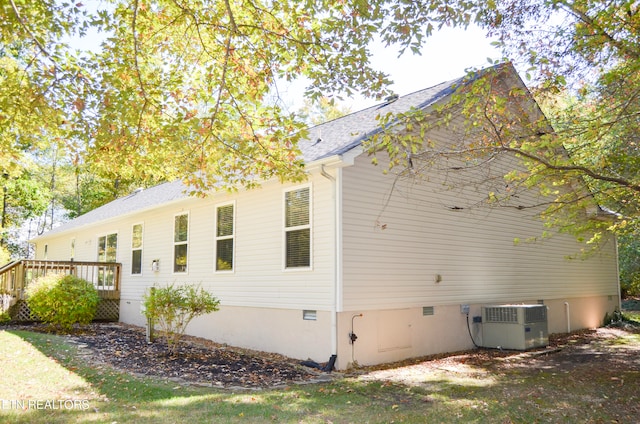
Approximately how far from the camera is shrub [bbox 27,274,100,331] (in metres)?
12.0

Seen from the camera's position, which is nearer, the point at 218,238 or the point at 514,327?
the point at 514,327

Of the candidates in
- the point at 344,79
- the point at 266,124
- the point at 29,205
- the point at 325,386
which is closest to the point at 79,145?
the point at 266,124

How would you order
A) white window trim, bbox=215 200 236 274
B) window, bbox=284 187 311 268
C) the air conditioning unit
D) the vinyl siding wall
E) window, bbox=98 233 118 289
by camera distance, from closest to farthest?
1. the vinyl siding wall
2. window, bbox=284 187 311 268
3. the air conditioning unit
4. white window trim, bbox=215 200 236 274
5. window, bbox=98 233 118 289

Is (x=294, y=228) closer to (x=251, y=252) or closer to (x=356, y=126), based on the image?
(x=251, y=252)

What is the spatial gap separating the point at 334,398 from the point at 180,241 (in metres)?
7.77

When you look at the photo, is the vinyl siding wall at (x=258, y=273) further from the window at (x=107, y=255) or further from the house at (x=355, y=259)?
the window at (x=107, y=255)

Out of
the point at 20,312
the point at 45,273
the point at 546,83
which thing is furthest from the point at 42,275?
the point at 546,83

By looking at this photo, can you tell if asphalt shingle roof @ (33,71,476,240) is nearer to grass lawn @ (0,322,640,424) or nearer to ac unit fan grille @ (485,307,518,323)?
grass lawn @ (0,322,640,424)

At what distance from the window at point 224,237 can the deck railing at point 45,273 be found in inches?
226

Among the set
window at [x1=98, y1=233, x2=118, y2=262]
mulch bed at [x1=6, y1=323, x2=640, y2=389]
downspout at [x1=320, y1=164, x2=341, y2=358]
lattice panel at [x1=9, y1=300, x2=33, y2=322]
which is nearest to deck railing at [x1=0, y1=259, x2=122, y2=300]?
lattice panel at [x1=9, y1=300, x2=33, y2=322]

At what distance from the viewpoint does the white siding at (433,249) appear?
877 centimetres

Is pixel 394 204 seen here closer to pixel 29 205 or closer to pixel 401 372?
pixel 401 372

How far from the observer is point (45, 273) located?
14.9 meters

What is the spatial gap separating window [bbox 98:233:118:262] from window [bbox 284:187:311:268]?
9.35 metres
